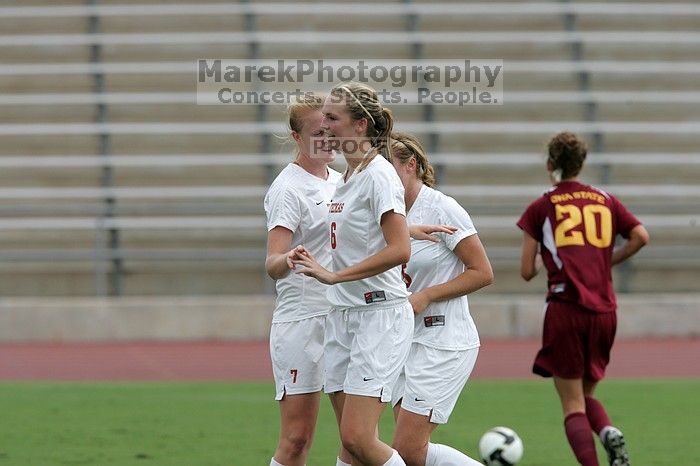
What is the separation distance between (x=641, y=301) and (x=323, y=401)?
230 inches

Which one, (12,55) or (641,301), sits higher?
(12,55)

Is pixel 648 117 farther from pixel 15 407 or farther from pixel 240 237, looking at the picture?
pixel 15 407

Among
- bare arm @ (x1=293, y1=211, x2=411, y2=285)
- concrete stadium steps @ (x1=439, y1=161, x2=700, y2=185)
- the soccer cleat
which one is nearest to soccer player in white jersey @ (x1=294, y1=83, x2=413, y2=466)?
bare arm @ (x1=293, y1=211, x2=411, y2=285)

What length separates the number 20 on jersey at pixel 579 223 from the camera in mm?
6707

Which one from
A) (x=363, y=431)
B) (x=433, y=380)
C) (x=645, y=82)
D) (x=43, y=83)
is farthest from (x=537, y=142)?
(x=363, y=431)

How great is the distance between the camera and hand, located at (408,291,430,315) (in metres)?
5.68

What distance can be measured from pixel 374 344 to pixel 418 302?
1.69 feet

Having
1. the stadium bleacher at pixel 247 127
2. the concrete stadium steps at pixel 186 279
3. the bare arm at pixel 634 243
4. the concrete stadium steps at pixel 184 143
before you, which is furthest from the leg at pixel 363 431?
the concrete stadium steps at pixel 184 143

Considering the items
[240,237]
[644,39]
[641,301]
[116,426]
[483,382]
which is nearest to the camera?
[116,426]

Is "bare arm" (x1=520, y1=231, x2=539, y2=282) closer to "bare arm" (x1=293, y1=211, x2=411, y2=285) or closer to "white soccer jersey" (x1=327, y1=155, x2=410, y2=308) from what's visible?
"white soccer jersey" (x1=327, y1=155, x2=410, y2=308)

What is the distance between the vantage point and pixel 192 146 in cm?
1856

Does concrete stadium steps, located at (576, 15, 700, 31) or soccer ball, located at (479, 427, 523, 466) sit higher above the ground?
concrete stadium steps, located at (576, 15, 700, 31)

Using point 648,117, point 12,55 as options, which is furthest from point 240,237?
point 648,117

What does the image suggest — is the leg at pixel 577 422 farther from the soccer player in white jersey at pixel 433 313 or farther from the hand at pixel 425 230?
the hand at pixel 425 230
